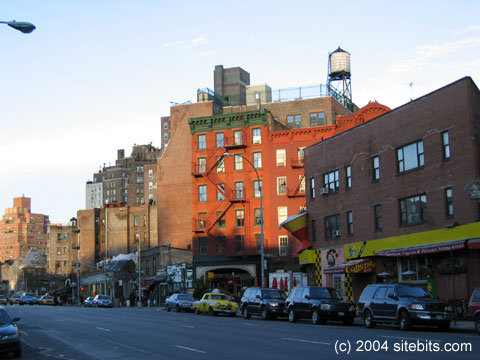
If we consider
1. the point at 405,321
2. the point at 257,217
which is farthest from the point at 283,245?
the point at 405,321

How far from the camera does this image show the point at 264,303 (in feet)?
112

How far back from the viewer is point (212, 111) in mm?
77000

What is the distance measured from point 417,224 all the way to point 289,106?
140 feet

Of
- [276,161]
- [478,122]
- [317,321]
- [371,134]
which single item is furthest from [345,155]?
[276,161]

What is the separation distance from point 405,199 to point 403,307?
43.1 ft

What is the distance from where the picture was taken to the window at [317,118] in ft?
242

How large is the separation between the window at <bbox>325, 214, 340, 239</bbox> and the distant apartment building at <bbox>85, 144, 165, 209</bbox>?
11612 cm

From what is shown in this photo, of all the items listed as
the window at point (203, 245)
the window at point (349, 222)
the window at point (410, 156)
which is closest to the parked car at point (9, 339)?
the window at point (410, 156)

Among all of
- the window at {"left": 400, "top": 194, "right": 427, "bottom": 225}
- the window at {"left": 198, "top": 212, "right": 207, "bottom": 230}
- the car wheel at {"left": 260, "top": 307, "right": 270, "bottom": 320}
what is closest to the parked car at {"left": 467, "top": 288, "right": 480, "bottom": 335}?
the window at {"left": 400, "top": 194, "right": 427, "bottom": 225}

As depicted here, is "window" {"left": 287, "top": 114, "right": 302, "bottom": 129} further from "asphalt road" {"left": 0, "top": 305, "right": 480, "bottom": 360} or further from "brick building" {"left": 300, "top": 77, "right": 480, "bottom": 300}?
"asphalt road" {"left": 0, "top": 305, "right": 480, "bottom": 360}

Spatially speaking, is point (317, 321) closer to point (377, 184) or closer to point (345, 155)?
point (377, 184)

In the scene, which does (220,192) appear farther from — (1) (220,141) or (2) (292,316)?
(2) (292,316)

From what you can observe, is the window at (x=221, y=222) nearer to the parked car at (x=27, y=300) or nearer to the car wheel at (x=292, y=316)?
the parked car at (x=27, y=300)

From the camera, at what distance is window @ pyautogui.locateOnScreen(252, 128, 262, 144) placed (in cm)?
6719
